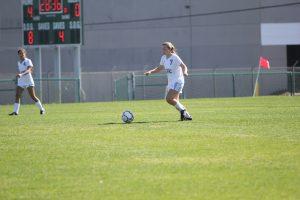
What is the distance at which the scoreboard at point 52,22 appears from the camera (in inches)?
1350

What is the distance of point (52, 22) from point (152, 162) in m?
25.3

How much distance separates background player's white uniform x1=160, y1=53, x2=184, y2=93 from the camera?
18.0 meters

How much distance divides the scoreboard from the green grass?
19016 mm

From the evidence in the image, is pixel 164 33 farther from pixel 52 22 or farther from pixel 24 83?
pixel 24 83

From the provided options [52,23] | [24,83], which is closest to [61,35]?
[52,23]

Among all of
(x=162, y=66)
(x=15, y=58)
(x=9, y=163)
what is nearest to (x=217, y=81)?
(x=15, y=58)

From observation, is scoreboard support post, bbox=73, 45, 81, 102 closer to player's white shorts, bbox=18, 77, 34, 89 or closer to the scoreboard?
the scoreboard

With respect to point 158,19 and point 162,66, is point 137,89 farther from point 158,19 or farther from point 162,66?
point 162,66

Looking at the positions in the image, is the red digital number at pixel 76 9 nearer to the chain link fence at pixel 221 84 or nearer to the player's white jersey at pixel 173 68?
the chain link fence at pixel 221 84

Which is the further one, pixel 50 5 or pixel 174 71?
pixel 50 5

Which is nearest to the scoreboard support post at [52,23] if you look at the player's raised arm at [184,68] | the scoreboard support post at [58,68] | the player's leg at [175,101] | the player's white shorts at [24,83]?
the scoreboard support post at [58,68]

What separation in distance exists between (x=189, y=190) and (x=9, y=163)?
10.5ft

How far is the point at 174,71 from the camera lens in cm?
1809

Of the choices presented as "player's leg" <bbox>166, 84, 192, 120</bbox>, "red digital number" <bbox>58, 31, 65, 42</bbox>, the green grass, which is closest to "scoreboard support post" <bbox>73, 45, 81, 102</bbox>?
"red digital number" <bbox>58, 31, 65, 42</bbox>
